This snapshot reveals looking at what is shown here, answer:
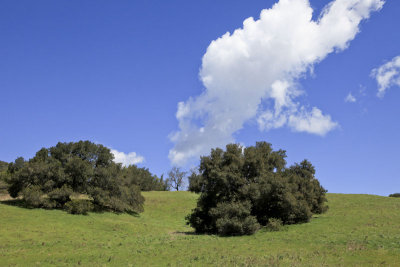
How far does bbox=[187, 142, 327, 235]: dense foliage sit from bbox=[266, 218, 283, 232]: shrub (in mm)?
135

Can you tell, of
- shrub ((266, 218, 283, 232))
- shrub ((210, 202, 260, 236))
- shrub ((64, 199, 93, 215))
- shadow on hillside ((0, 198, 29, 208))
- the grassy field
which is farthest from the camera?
shadow on hillside ((0, 198, 29, 208))

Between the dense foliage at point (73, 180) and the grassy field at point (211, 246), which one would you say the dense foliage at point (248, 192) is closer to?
the grassy field at point (211, 246)

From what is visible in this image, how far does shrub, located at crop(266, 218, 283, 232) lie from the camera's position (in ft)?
125

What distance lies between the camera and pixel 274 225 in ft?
125

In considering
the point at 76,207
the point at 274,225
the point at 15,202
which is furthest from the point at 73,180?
the point at 274,225

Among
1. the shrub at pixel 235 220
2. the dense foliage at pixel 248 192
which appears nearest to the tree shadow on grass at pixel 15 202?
the dense foliage at pixel 248 192

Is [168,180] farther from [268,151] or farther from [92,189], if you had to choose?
[268,151]

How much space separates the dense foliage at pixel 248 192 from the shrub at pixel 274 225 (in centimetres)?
13

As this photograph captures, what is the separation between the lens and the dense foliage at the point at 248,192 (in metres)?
38.5

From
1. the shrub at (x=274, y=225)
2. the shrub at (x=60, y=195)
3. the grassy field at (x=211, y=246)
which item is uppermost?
the shrub at (x=60, y=195)

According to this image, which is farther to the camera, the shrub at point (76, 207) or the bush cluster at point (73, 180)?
the bush cluster at point (73, 180)

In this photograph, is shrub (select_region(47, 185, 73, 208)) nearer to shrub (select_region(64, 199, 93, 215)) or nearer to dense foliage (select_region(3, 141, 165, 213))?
dense foliage (select_region(3, 141, 165, 213))

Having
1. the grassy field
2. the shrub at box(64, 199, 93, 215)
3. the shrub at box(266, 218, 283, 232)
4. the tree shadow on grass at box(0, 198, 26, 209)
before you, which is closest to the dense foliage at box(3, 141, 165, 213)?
the shrub at box(64, 199, 93, 215)

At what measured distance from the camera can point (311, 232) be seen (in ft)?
112
